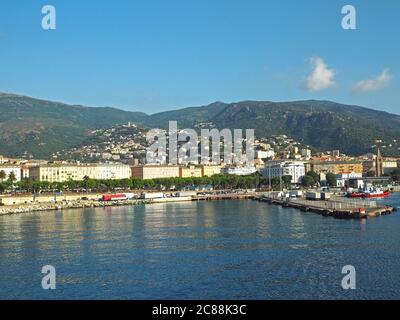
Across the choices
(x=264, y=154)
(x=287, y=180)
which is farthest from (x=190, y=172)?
(x=264, y=154)

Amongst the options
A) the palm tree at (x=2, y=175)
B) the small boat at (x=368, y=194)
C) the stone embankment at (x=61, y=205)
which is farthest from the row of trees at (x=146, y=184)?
the small boat at (x=368, y=194)

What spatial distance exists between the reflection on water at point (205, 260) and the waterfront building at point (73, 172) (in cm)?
4633

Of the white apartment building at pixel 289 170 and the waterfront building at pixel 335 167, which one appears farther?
the waterfront building at pixel 335 167

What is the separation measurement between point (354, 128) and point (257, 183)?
201 ft

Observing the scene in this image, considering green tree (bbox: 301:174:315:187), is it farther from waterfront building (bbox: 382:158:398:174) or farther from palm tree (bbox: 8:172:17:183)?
palm tree (bbox: 8:172:17:183)

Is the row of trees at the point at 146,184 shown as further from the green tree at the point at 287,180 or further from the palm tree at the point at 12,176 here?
the palm tree at the point at 12,176

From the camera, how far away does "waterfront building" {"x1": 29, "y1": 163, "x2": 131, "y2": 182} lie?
73.2 metres

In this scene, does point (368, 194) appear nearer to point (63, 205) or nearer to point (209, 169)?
point (63, 205)

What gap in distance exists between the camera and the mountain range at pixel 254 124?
416 feet

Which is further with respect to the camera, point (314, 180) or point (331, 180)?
point (314, 180)

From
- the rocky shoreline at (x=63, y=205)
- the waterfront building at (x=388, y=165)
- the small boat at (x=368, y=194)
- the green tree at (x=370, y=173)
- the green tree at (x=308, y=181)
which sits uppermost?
the waterfront building at (x=388, y=165)

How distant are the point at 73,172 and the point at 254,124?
77121mm

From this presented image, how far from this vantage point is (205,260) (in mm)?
17312

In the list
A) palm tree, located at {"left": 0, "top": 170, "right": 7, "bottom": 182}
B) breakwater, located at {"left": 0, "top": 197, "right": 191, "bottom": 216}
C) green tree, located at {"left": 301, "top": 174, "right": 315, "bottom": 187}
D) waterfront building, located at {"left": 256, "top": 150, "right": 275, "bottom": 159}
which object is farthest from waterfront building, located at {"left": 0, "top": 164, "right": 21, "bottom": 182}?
waterfront building, located at {"left": 256, "top": 150, "right": 275, "bottom": 159}
